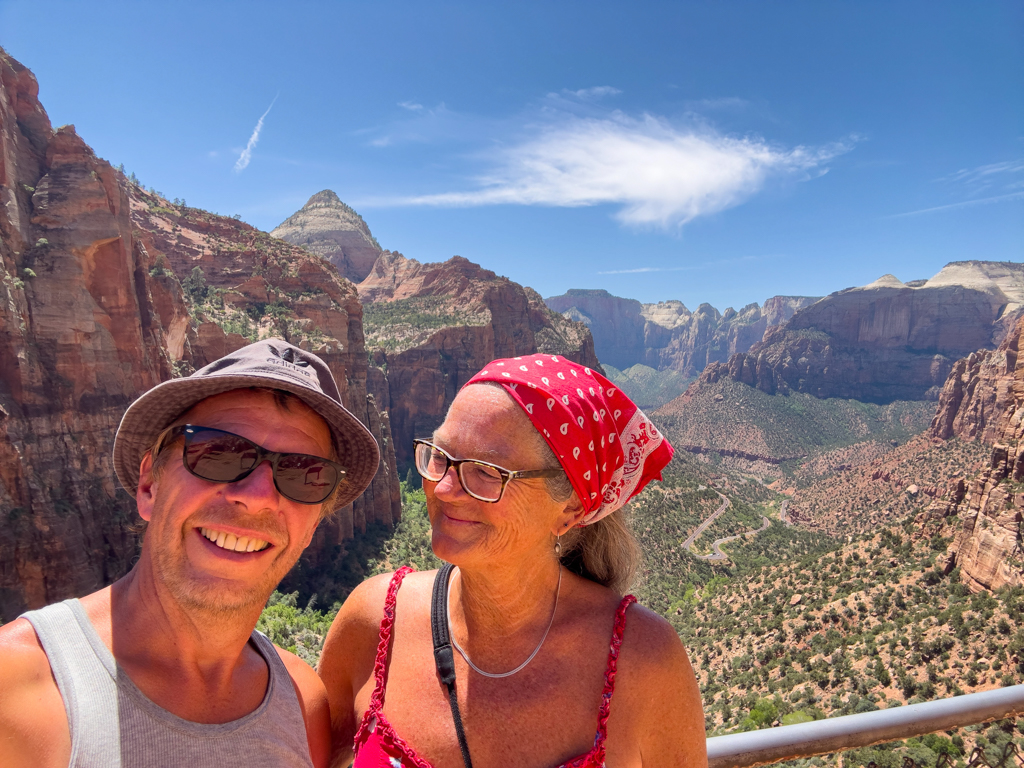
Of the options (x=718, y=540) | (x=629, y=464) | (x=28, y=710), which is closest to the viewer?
(x=28, y=710)

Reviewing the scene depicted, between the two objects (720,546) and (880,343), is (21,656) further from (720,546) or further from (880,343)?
(880,343)

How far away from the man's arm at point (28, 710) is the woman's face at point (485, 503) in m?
1.23

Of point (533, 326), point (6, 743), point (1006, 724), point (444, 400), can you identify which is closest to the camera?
point (6, 743)

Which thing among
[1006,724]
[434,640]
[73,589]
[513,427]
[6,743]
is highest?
[513,427]

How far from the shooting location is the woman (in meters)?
2.21

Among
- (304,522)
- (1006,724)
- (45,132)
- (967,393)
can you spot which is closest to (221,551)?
(304,522)

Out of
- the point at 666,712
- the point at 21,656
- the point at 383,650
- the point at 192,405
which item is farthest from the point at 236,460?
the point at 666,712

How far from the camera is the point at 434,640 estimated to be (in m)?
2.49

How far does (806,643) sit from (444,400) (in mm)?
50542

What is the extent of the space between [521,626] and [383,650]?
0.65m

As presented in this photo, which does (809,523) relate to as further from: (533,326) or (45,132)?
(45,132)

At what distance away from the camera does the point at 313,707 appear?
245 cm

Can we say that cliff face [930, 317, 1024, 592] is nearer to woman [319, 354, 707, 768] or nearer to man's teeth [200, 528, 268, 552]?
woman [319, 354, 707, 768]

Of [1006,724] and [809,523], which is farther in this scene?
[809,523]
